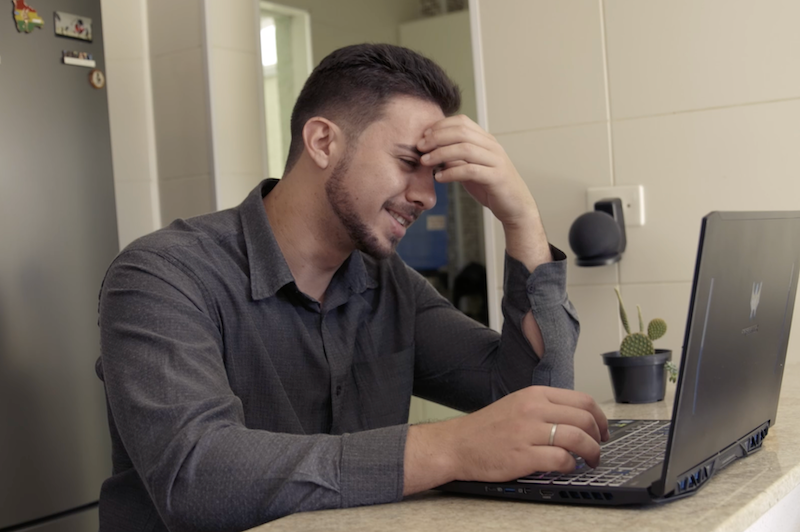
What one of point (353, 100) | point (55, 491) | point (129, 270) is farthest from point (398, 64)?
point (55, 491)

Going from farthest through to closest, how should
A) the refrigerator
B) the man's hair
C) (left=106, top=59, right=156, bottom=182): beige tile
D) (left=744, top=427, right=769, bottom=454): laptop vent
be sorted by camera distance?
(left=106, top=59, right=156, bottom=182): beige tile, the refrigerator, the man's hair, (left=744, top=427, right=769, bottom=454): laptop vent

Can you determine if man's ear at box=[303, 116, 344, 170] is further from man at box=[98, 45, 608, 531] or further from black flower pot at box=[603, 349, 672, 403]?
black flower pot at box=[603, 349, 672, 403]

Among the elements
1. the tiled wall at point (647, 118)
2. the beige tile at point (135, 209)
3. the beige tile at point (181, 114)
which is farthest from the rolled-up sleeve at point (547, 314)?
the beige tile at point (135, 209)

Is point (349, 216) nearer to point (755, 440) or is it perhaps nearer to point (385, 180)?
point (385, 180)

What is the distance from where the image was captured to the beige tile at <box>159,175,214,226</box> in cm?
242

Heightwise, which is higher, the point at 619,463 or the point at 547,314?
the point at 547,314

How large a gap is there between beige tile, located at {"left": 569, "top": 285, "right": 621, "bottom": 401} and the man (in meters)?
0.45

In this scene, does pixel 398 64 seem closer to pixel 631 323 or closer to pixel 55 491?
pixel 631 323

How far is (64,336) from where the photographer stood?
70.7 inches

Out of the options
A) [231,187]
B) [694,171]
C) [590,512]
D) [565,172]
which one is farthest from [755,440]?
[231,187]

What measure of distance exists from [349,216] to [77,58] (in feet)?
3.08

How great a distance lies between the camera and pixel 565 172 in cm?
184

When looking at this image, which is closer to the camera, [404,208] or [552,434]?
[552,434]

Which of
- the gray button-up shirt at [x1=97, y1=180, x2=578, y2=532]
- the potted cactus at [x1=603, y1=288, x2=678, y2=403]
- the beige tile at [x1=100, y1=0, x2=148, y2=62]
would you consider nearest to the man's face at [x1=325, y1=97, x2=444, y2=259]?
the gray button-up shirt at [x1=97, y1=180, x2=578, y2=532]
